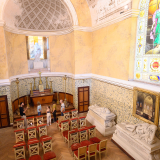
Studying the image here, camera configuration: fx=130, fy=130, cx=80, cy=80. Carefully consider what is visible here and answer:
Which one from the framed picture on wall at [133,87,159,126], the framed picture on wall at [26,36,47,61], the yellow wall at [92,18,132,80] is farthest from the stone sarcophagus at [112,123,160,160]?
the framed picture on wall at [26,36,47,61]

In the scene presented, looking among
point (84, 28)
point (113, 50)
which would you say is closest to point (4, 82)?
point (84, 28)

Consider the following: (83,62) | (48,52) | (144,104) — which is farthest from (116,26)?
(48,52)

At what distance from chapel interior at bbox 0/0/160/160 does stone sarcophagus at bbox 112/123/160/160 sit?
0.12 feet

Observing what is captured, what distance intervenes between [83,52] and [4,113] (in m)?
7.07

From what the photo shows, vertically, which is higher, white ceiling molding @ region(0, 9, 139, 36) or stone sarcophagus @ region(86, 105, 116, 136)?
white ceiling molding @ region(0, 9, 139, 36)

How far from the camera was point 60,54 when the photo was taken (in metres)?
12.2

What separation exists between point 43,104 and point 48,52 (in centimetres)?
485

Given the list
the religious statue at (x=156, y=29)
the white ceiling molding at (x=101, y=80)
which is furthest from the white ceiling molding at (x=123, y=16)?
the white ceiling molding at (x=101, y=80)

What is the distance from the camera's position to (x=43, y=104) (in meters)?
11.6

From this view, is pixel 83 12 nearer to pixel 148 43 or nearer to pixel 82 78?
pixel 82 78

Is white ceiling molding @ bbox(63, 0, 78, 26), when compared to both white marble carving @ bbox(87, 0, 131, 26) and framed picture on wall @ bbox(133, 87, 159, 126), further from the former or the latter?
framed picture on wall @ bbox(133, 87, 159, 126)

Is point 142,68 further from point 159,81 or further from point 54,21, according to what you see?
point 54,21

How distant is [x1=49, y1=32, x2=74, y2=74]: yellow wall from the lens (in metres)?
11.7

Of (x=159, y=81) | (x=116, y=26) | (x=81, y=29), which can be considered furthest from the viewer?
(x=81, y=29)
